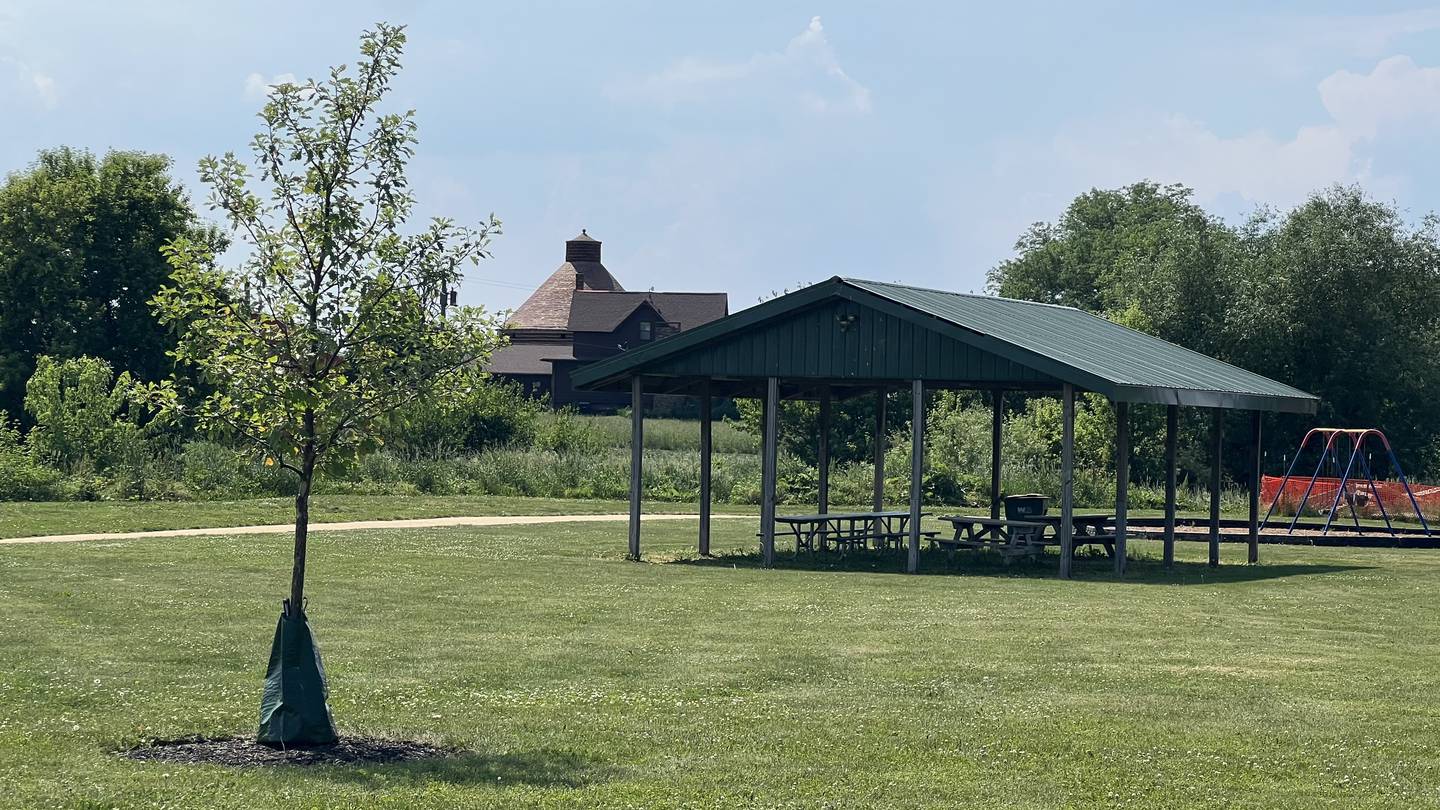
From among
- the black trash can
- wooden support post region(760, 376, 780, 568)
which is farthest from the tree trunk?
the black trash can

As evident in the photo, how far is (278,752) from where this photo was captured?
1115cm

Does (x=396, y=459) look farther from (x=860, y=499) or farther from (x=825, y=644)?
(x=825, y=644)

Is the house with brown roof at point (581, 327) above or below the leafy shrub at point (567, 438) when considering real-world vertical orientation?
above

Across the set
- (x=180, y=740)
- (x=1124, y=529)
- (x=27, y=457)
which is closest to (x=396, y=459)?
(x=27, y=457)

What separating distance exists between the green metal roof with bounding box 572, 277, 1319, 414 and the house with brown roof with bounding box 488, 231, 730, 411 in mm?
59847

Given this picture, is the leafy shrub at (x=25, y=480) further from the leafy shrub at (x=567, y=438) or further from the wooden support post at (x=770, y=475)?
the wooden support post at (x=770, y=475)

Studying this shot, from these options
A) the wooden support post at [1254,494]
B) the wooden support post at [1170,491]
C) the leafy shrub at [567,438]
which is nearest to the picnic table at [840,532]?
the wooden support post at [1170,491]

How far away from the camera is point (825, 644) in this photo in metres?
16.2

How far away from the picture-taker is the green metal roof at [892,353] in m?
23.9

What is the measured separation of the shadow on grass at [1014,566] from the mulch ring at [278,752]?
550 inches

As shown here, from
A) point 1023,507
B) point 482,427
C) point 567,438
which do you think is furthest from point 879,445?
point 482,427

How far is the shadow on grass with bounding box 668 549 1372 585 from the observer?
24.8m

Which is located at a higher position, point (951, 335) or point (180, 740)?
point (951, 335)

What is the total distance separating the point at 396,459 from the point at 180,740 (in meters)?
33.5
